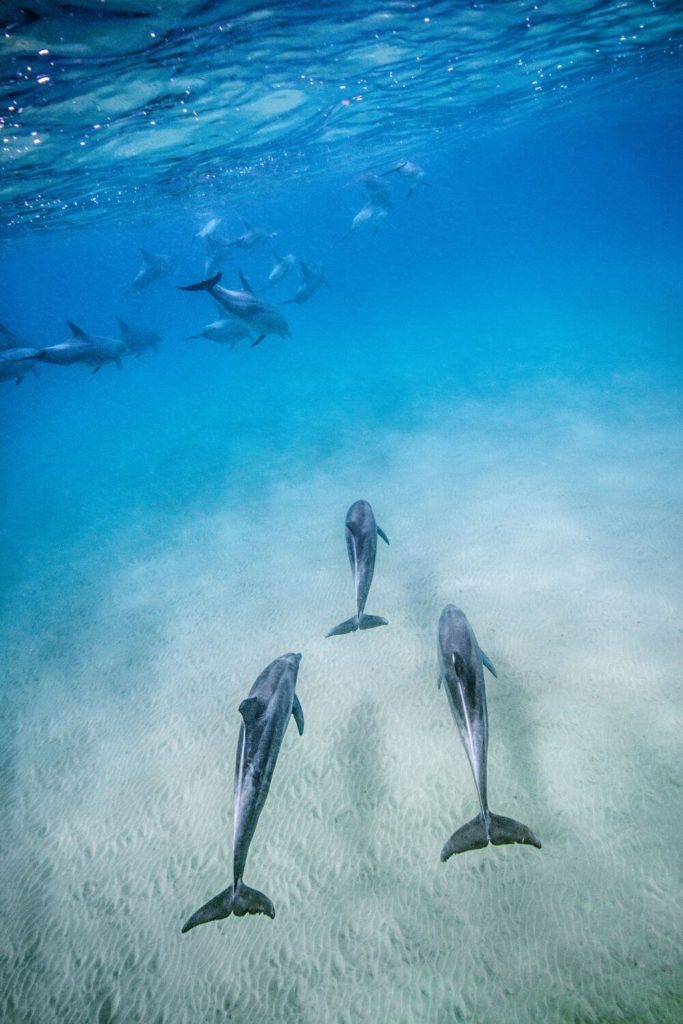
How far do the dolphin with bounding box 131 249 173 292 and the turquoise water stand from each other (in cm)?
344

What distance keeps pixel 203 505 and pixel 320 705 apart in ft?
29.8

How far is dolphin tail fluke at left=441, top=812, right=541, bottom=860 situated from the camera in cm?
300

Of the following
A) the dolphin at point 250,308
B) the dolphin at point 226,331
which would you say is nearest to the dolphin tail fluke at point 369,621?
the dolphin at point 250,308

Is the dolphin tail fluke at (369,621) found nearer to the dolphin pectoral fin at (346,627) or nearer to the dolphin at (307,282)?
the dolphin pectoral fin at (346,627)

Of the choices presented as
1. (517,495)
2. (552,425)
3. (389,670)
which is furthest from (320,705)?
(552,425)

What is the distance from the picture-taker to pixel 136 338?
14633 mm

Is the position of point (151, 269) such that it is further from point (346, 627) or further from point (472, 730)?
point (472, 730)

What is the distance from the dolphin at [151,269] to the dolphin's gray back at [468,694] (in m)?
15.1

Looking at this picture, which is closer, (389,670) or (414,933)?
(414,933)

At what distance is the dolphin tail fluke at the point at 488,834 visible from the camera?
9.84 ft

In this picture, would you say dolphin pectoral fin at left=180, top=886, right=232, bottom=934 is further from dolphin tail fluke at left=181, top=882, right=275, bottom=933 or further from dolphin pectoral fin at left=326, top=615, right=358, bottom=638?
dolphin pectoral fin at left=326, top=615, right=358, bottom=638

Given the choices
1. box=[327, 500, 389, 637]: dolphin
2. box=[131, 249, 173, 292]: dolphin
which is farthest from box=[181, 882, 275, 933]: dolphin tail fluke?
box=[131, 249, 173, 292]: dolphin

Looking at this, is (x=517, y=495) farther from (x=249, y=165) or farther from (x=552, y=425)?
(x=249, y=165)

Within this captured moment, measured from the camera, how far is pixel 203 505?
1318cm
